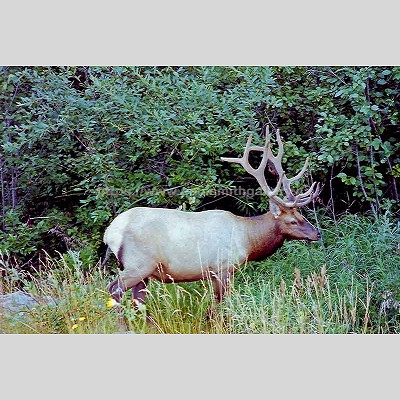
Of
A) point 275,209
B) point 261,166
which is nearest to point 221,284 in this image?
point 275,209

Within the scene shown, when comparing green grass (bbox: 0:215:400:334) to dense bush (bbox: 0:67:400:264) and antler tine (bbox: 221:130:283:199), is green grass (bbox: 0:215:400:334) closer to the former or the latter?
dense bush (bbox: 0:67:400:264)

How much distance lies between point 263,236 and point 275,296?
1.90 ft

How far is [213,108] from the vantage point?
23.4 feet

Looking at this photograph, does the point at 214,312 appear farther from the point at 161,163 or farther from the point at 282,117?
the point at 282,117

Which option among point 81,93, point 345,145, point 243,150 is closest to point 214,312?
point 243,150

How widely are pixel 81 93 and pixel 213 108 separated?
132 cm

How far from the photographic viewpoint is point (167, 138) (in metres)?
7.07

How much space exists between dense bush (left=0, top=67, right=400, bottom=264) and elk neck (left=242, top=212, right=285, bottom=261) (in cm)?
59

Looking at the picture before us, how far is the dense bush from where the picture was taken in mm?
7125

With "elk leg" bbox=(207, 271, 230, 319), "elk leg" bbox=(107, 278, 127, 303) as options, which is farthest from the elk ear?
"elk leg" bbox=(107, 278, 127, 303)

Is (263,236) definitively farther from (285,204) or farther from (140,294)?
Answer: (140,294)

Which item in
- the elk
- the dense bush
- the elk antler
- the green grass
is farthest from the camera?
the dense bush

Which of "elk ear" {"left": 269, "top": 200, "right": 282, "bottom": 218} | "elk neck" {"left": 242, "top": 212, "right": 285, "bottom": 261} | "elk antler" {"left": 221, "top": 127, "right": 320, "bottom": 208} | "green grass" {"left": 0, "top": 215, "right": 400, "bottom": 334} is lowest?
"green grass" {"left": 0, "top": 215, "right": 400, "bottom": 334}

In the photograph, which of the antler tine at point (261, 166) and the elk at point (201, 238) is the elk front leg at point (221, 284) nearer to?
the elk at point (201, 238)
